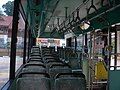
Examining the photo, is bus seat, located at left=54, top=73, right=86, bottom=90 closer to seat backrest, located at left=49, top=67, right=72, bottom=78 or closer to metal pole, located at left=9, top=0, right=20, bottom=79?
seat backrest, located at left=49, top=67, right=72, bottom=78

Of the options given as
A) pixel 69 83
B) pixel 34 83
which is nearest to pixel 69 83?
pixel 69 83

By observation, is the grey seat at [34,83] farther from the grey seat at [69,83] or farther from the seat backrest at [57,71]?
the seat backrest at [57,71]

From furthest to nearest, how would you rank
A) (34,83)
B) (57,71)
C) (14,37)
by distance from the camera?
(14,37), (57,71), (34,83)

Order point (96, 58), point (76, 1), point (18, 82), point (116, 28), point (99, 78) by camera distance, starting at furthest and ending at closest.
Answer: point (116, 28), point (96, 58), point (99, 78), point (76, 1), point (18, 82)

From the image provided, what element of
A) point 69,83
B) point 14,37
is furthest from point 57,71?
point 14,37

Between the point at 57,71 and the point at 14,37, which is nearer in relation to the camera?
the point at 57,71

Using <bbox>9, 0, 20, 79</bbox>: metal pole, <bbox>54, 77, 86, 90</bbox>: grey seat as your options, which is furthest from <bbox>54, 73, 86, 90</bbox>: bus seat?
<bbox>9, 0, 20, 79</bbox>: metal pole

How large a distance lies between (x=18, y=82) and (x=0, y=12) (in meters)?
0.78

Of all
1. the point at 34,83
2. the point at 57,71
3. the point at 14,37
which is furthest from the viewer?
the point at 14,37

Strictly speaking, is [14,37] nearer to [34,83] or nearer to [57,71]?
[57,71]

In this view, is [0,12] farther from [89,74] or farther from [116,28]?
[116,28]

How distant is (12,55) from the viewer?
14.1 feet

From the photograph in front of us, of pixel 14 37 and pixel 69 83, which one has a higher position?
pixel 14 37

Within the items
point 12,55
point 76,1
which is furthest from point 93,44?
point 12,55
